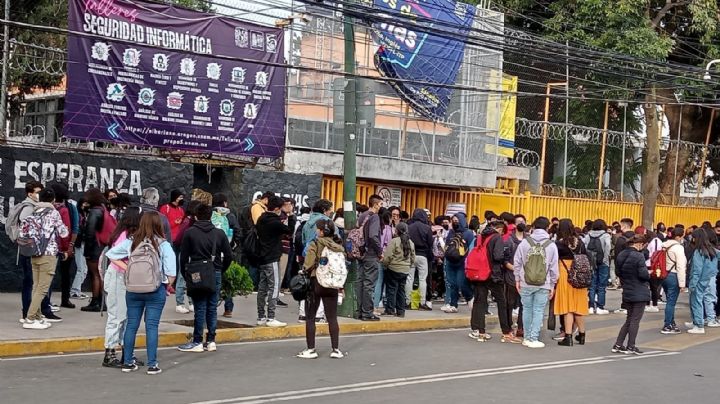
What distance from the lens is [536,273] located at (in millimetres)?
13461

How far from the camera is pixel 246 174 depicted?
19562 mm

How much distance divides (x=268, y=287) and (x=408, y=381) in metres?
3.80

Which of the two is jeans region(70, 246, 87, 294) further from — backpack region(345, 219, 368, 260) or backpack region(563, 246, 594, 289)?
backpack region(563, 246, 594, 289)

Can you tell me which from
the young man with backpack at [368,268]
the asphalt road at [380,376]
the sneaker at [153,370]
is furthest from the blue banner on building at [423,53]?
the sneaker at [153,370]

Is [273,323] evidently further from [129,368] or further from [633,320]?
[633,320]

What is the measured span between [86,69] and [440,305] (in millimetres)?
7870

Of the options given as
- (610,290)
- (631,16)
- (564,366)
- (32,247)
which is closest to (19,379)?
(32,247)

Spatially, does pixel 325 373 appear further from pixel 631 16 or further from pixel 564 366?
pixel 631 16

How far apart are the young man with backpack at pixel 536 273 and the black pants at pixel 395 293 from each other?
296 cm

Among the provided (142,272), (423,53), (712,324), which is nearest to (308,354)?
(142,272)

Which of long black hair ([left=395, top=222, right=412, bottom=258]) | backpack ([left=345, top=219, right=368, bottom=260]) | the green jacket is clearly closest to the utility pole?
backpack ([left=345, top=219, right=368, bottom=260])

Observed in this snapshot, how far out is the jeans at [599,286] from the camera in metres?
19.4

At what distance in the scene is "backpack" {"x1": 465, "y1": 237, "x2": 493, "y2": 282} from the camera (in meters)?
14.4

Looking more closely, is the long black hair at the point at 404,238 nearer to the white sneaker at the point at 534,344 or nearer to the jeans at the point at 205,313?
the white sneaker at the point at 534,344
